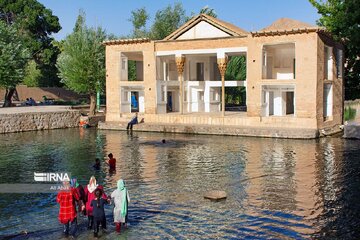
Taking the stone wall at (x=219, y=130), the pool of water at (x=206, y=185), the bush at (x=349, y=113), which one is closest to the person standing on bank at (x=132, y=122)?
the stone wall at (x=219, y=130)

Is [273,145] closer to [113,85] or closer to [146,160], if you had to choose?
[146,160]

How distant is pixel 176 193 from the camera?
1555 cm

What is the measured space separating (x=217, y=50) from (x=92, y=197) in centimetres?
2646

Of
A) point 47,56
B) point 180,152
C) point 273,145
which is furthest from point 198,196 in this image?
point 47,56

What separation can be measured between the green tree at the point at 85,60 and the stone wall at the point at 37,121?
9.58 ft

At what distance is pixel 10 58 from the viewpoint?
4206 centimetres

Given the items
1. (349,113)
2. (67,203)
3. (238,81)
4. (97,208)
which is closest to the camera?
(67,203)

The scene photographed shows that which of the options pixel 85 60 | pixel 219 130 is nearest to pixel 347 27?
pixel 219 130

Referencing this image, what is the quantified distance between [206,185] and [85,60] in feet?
93.7

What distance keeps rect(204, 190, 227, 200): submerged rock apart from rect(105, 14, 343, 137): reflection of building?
61.4ft

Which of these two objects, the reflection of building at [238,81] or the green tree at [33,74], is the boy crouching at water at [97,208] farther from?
the green tree at [33,74]

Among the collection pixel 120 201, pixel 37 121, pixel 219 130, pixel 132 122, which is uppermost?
pixel 37 121

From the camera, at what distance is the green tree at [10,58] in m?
41.8

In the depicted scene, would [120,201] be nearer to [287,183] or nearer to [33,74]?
[287,183]
